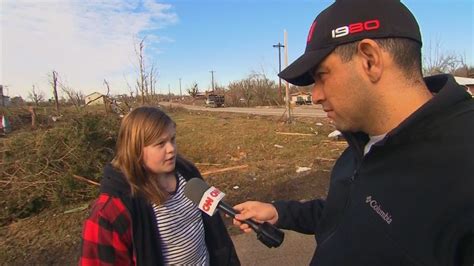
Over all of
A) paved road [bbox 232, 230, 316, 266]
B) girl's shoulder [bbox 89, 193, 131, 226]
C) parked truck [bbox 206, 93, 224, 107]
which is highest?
girl's shoulder [bbox 89, 193, 131, 226]

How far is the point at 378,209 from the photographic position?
114 cm

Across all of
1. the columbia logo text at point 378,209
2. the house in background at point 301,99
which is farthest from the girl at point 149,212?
the house in background at point 301,99

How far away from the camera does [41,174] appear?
7.17 meters

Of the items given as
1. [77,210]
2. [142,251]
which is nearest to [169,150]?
[142,251]

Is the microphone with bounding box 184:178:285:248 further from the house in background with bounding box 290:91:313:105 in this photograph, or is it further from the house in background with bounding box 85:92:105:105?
the house in background with bounding box 290:91:313:105

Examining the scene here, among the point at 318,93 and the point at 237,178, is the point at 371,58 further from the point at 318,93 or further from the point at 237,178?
the point at 237,178

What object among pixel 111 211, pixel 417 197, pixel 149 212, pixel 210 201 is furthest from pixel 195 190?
pixel 417 197

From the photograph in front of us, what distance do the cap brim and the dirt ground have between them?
3838mm

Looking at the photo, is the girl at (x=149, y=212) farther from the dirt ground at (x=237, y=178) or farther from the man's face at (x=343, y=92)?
the dirt ground at (x=237, y=178)

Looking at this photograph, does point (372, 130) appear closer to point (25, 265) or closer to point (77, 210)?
point (25, 265)

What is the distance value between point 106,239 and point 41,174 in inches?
232

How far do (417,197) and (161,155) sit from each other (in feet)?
5.75

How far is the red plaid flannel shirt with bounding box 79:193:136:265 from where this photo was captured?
6.81 ft

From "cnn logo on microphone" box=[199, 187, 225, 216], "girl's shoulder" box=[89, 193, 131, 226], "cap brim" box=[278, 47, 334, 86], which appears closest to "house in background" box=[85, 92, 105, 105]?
"girl's shoulder" box=[89, 193, 131, 226]
